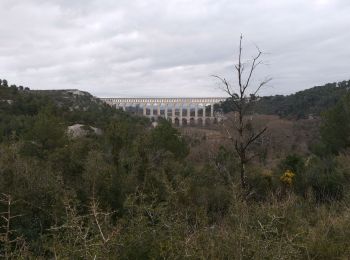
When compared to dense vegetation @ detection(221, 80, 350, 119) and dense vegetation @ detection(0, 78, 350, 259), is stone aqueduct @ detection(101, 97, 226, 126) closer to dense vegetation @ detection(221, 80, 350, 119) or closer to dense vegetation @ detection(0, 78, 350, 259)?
dense vegetation @ detection(221, 80, 350, 119)

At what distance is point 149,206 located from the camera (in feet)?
15.5

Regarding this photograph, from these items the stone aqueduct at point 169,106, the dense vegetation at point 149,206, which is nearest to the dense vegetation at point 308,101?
the stone aqueduct at point 169,106

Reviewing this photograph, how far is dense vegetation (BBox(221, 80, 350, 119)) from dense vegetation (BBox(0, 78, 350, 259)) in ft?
106

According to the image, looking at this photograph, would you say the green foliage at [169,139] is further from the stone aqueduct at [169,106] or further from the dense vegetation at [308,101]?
the stone aqueduct at [169,106]

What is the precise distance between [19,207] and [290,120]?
47525 millimetres

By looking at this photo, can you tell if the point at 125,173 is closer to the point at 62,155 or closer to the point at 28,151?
the point at 62,155

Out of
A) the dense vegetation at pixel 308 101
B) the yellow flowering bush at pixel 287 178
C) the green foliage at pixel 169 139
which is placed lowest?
the yellow flowering bush at pixel 287 178

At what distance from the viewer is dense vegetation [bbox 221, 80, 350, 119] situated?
5219 cm

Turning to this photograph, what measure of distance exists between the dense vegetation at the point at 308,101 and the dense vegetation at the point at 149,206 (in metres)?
32.3

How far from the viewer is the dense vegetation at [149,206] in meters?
3.69

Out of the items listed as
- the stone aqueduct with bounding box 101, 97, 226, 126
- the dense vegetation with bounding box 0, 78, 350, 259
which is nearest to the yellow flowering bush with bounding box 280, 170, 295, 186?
the dense vegetation with bounding box 0, 78, 350, 259

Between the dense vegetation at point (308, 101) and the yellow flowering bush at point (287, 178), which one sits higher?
the dense vegetation at point (308, 101)

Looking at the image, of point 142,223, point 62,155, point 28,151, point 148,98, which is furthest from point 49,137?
point 148,98

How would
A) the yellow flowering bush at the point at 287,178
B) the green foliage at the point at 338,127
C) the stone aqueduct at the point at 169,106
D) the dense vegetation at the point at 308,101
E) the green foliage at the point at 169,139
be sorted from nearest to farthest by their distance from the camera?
1. the yellow flowering bush at the point at 287,178
2. the green foliage at the point at 169,139
3. the green foliage at the point at 338,127
4. the dense vegetation at the point at 308,101
5. the stone aqueduct at the point at 169,106
